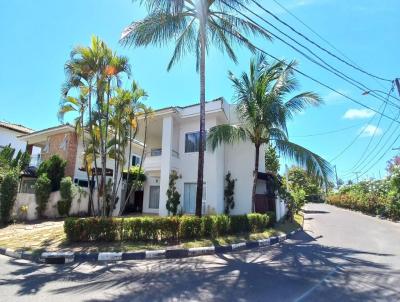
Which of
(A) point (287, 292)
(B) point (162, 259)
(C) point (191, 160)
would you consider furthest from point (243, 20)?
(A) point (287, 292)

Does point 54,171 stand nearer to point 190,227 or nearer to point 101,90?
point 101,90

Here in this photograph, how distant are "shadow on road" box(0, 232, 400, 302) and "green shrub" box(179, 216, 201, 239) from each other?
1831 mm

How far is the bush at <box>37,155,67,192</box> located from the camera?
1880 centimetres

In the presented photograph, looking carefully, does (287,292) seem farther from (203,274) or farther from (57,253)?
(57,253)

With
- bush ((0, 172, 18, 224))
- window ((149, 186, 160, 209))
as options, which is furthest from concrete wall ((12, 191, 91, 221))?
window ((149, 186, 160, 209))

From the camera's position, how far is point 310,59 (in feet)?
39.5

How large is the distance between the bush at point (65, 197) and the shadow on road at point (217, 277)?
31.7 feet

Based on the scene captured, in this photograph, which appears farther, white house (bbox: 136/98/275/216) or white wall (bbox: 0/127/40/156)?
white wall (bbox: 0/127/40/156)

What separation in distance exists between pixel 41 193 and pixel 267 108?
43.9 feet

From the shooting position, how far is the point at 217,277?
21.3 feet

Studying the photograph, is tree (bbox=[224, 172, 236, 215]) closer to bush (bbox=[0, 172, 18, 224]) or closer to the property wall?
the property wall

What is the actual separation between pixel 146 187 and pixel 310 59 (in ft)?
45.6

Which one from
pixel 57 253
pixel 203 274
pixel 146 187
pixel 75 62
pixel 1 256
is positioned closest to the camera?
pixel 203 274

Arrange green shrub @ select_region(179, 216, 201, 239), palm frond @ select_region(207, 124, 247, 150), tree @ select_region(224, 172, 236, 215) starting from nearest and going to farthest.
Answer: green shrub @ select_region(179, 216, 201, 239), palm frond @ select_region(207, 124, 247, 150), tree @ select_region(224, 172, 236, 215)
